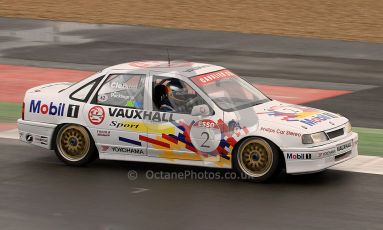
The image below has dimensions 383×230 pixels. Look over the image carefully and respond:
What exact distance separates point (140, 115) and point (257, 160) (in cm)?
177

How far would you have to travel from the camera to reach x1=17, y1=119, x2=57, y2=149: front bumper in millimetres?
15258

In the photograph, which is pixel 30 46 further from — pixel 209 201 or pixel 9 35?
pixel 209 201

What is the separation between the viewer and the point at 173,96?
48.1 ft

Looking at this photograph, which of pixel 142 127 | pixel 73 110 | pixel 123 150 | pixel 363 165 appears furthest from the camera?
pixel 363 165

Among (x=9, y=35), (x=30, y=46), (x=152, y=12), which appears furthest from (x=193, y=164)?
(x=152, y=12)

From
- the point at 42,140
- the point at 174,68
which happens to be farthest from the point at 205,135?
the point at 42,140

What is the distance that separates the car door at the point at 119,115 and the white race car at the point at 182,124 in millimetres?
14

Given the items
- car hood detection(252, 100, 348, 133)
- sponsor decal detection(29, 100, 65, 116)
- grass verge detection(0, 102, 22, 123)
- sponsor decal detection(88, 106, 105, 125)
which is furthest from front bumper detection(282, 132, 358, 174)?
grass verge detection(0, 102, 22, 123)

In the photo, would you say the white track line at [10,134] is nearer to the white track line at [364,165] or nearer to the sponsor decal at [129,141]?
the sponsor decal at [129,141]

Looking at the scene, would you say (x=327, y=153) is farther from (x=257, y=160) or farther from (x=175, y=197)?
(x=175, y=197)

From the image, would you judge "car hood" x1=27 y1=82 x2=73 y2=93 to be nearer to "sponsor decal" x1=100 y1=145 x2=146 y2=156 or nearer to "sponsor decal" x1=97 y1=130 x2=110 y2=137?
"sponsor decal" x1=97 y1=130 x2=110 y2=137

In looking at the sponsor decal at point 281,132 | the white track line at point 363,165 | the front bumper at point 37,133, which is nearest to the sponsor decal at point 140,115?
the front bumper at point 37,133

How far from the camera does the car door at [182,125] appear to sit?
46.7ft

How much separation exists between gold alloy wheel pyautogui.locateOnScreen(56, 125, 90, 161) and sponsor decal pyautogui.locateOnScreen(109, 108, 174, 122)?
1.91ft
